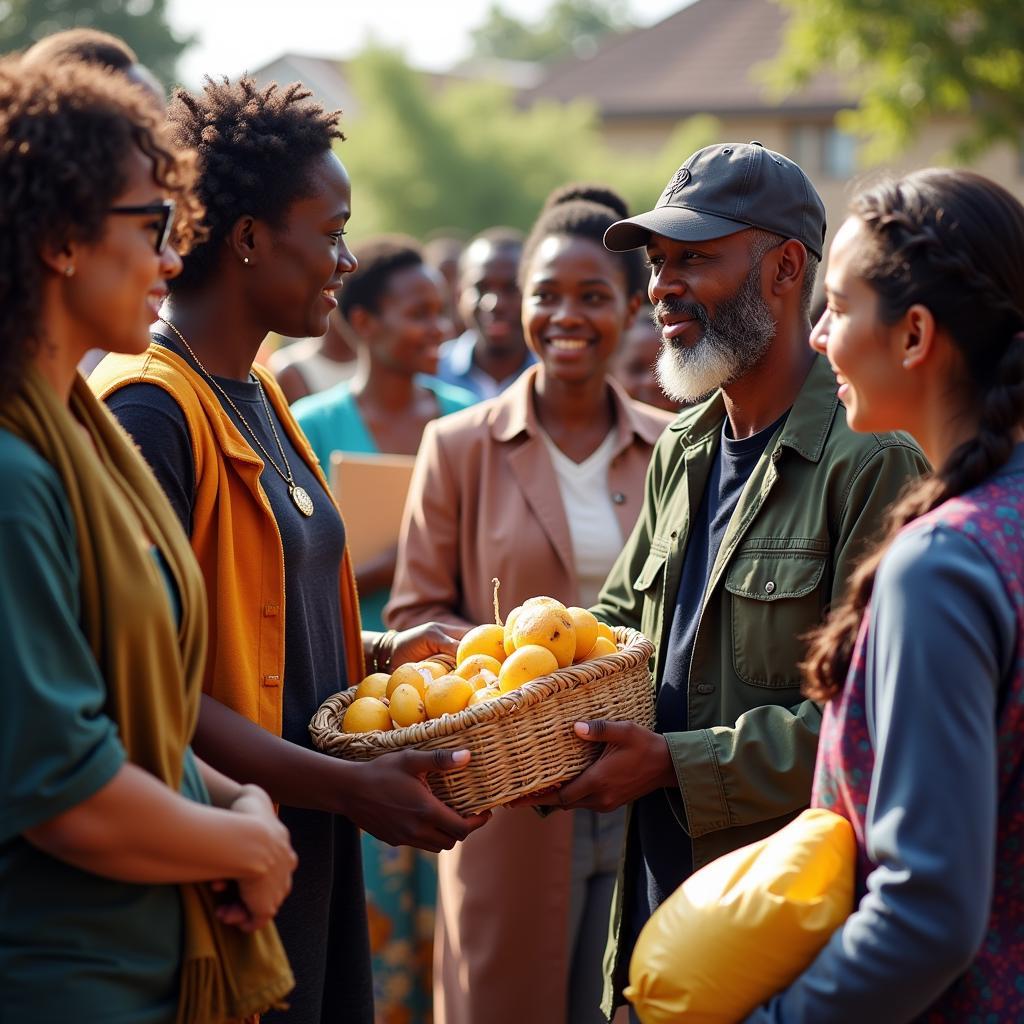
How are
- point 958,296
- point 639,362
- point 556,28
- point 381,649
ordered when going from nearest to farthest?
1. point 958,296
2. point 381,649
3. point 639,362
4. point 556,28

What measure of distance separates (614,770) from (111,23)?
38457 millimetres

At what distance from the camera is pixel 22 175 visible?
79.5 inches

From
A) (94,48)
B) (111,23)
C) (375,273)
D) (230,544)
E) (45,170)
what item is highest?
(111,23)

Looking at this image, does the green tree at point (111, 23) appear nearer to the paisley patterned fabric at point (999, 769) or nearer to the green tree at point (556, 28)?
the paisley patterned fabric at point (999, 769)

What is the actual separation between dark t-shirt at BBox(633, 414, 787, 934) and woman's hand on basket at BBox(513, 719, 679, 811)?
20cm

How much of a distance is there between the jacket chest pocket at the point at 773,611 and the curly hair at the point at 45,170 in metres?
1.68

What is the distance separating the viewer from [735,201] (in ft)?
10.9

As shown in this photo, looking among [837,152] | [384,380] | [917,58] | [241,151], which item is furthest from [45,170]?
[837,152]

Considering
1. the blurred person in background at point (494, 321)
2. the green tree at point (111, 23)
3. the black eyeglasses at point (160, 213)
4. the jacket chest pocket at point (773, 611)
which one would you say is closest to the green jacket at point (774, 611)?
the jacket chest pocket at point (773, 611)

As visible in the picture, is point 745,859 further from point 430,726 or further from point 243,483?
point 243,483

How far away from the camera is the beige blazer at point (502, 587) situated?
4109 mm

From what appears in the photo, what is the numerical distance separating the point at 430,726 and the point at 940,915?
4.05 ft

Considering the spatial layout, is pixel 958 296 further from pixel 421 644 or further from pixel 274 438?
pixel 421 644

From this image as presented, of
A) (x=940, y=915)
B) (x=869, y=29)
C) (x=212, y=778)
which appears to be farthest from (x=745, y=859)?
(x=869, y=29)
